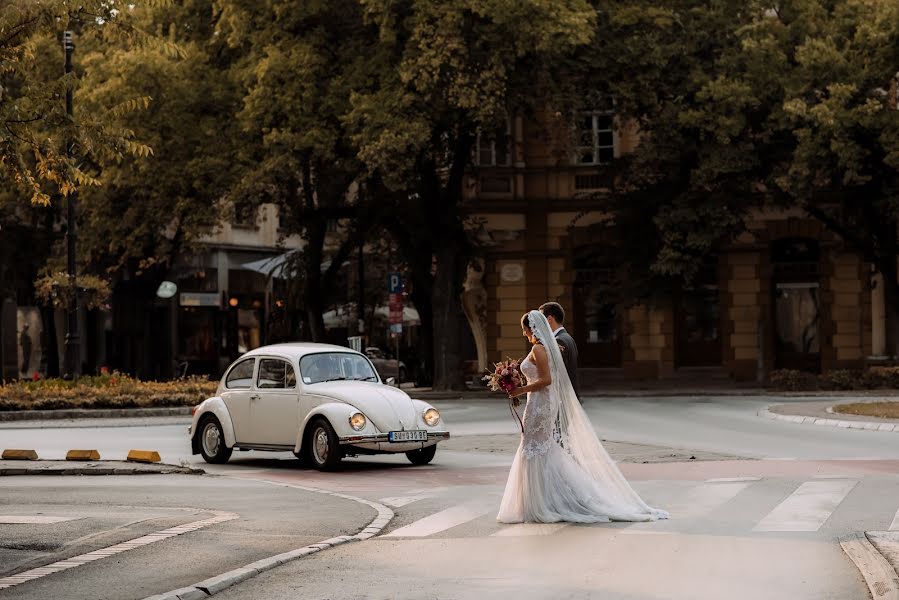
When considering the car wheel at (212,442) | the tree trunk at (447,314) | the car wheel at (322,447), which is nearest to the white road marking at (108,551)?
the car wheel at (322,447)

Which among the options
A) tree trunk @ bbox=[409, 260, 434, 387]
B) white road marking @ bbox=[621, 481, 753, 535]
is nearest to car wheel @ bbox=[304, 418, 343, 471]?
white road marking @ bbox=[621, 481, 753, 535]

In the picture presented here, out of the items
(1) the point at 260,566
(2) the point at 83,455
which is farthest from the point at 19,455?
(1) the point at 260,566

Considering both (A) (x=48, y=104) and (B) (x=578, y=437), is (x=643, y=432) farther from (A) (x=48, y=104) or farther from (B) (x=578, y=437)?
(A) (x=48, y=104)

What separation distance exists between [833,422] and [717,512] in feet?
45.7

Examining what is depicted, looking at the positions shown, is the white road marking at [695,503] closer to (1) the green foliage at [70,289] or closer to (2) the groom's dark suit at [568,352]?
(2) the groom's dark suit at [568,352]

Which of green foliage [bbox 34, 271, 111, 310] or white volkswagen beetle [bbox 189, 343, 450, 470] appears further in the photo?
green foliage [bbox 34, 271, 111, 310]

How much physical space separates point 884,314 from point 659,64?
39.7 feet

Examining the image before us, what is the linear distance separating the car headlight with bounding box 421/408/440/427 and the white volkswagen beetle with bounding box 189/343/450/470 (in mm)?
12

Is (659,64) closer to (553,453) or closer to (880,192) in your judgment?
(880,192)

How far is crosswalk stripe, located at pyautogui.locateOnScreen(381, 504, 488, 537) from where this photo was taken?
13.0 metres

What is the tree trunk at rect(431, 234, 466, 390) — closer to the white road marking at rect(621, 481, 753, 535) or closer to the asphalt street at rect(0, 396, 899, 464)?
the asphalt street at rect(0, 396, 899, 464)

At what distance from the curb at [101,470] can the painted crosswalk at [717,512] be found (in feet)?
15.1

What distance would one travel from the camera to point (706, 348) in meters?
47.9

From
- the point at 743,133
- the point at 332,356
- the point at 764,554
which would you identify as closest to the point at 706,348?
the point at 743,133
